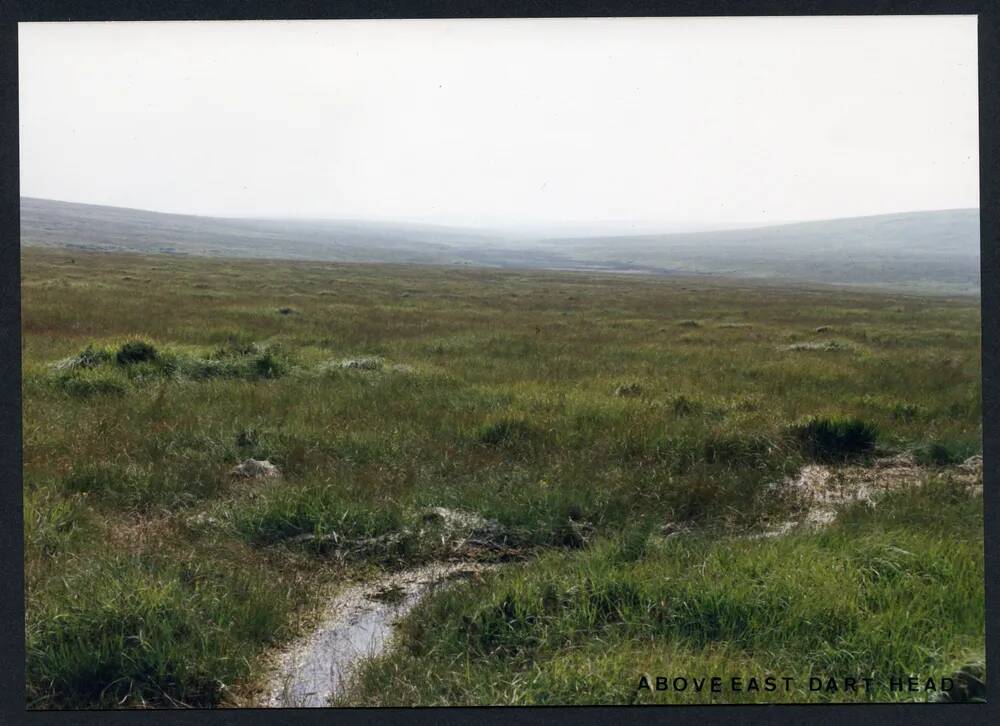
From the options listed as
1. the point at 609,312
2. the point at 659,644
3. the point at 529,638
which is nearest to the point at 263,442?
the point at 529,638

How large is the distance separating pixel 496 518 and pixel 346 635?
1.72 meters

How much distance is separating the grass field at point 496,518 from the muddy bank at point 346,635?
0.48 ft

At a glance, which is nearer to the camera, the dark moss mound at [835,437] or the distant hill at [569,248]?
the dark moss mound at [835,437]

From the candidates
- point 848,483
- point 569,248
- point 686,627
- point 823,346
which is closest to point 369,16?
point 686,627

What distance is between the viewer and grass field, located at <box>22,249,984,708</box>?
4.63 m

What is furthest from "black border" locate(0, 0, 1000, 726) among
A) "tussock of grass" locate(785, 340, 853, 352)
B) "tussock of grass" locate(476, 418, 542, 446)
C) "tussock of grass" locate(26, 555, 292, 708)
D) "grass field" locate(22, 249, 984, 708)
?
"tussock of grass" locate(785, 340, 853, 352)

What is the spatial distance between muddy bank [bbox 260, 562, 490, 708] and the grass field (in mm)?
145

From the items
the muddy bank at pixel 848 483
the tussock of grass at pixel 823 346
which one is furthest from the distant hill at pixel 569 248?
the muddy bank at pixel 848 483

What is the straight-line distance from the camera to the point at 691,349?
592 inches

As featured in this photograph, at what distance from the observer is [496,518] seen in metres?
6.32

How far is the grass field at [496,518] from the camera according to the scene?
15.2ft

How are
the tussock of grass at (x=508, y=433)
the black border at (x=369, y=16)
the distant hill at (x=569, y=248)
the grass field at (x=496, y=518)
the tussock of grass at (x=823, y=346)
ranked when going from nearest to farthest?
the grass field at (x=496, y=518), the black border at (x=369, y=16), the tussock of grass at (x=508, y=433), the tussock of grass at (x=823, y=346), the distant hill at (x=569, y=248)

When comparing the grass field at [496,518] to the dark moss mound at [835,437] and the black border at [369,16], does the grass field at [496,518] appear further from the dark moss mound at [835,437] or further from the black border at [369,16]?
the black border at [369,16]

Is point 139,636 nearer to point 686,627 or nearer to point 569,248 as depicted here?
point 686,627
